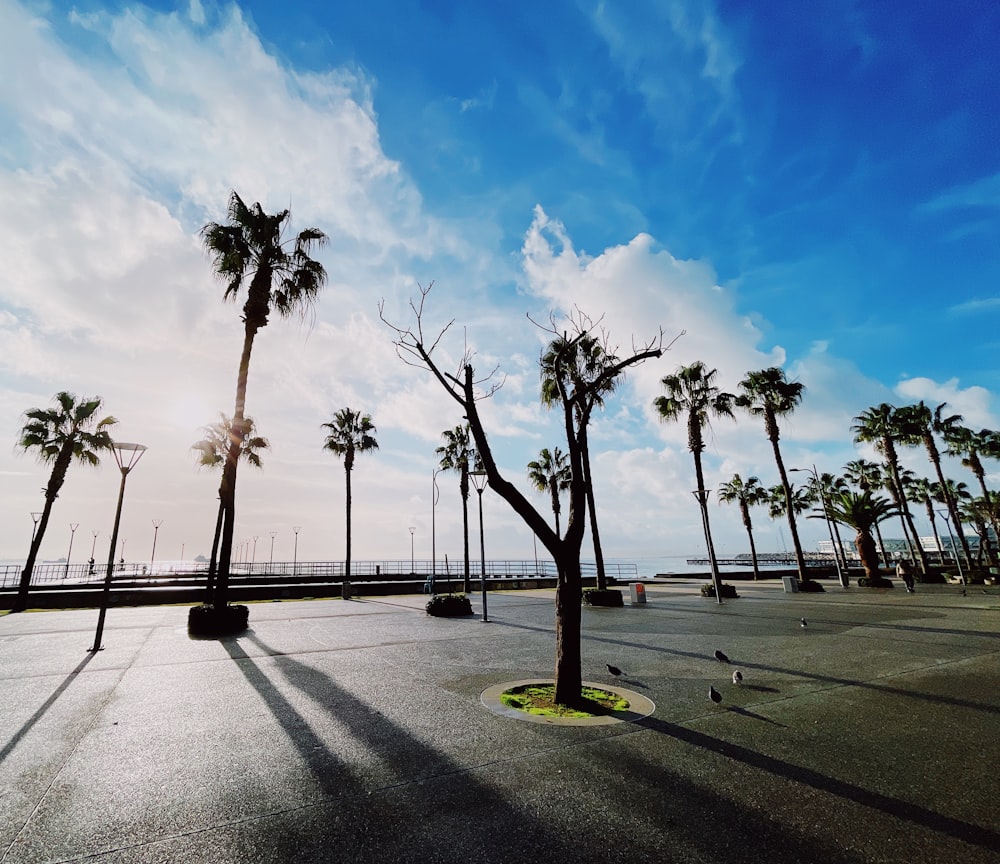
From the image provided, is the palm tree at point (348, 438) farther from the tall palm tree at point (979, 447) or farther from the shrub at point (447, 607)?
the tall palm tree at point (979, 447)

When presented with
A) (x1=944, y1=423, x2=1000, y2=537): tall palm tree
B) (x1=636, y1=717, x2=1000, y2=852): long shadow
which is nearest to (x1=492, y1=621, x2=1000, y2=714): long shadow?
(x1=636, y1=717, x2=1000, y2=852): long shadow

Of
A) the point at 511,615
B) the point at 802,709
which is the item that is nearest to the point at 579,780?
the point at 802,709

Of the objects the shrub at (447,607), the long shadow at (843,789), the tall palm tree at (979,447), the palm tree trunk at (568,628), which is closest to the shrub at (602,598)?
the shrub at (447,607)

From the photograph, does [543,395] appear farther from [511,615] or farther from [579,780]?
[579,780]

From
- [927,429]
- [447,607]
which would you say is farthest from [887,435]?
[447,607]

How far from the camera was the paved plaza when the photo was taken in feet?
10.7

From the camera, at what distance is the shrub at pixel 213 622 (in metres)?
12.6

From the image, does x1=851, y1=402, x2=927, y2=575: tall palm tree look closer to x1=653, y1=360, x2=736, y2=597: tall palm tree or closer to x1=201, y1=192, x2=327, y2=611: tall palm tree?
x1=653, y1=360, x2=736, y2=597: tall palm tree

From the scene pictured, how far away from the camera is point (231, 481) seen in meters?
14.2

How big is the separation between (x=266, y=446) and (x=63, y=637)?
19.2m

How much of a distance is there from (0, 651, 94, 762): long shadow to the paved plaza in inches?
1.7

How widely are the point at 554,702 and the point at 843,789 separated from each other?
11.0ft

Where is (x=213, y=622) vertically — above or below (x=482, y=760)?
above

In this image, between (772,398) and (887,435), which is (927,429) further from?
(772,398)
